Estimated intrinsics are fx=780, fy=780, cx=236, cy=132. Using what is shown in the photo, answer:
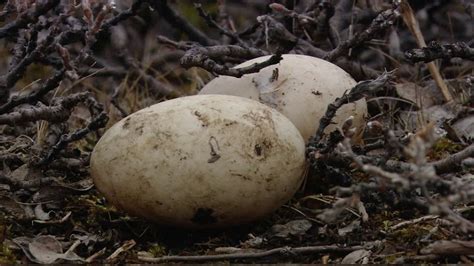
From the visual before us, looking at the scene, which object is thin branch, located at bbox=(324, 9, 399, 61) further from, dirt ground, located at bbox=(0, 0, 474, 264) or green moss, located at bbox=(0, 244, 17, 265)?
green moss, located at bbox=(0, 244, 17, 265)

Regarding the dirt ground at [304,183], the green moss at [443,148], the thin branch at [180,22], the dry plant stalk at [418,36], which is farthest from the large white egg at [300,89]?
the thin branch at [180,22]

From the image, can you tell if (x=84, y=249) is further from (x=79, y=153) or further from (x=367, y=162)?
(x=367, y=162)

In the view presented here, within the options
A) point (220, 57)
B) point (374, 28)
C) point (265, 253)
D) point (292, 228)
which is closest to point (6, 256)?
point (265, 253)

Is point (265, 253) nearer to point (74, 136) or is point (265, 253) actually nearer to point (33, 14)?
point (74, 136)

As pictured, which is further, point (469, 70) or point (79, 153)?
point (469, 70)

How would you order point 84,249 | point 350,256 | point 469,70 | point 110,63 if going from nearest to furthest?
point 350,256, point 84,249, point 469,70, point 110,63

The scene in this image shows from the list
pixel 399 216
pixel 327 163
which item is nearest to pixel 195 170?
pixel 327 163

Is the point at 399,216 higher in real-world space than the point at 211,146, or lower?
lower
